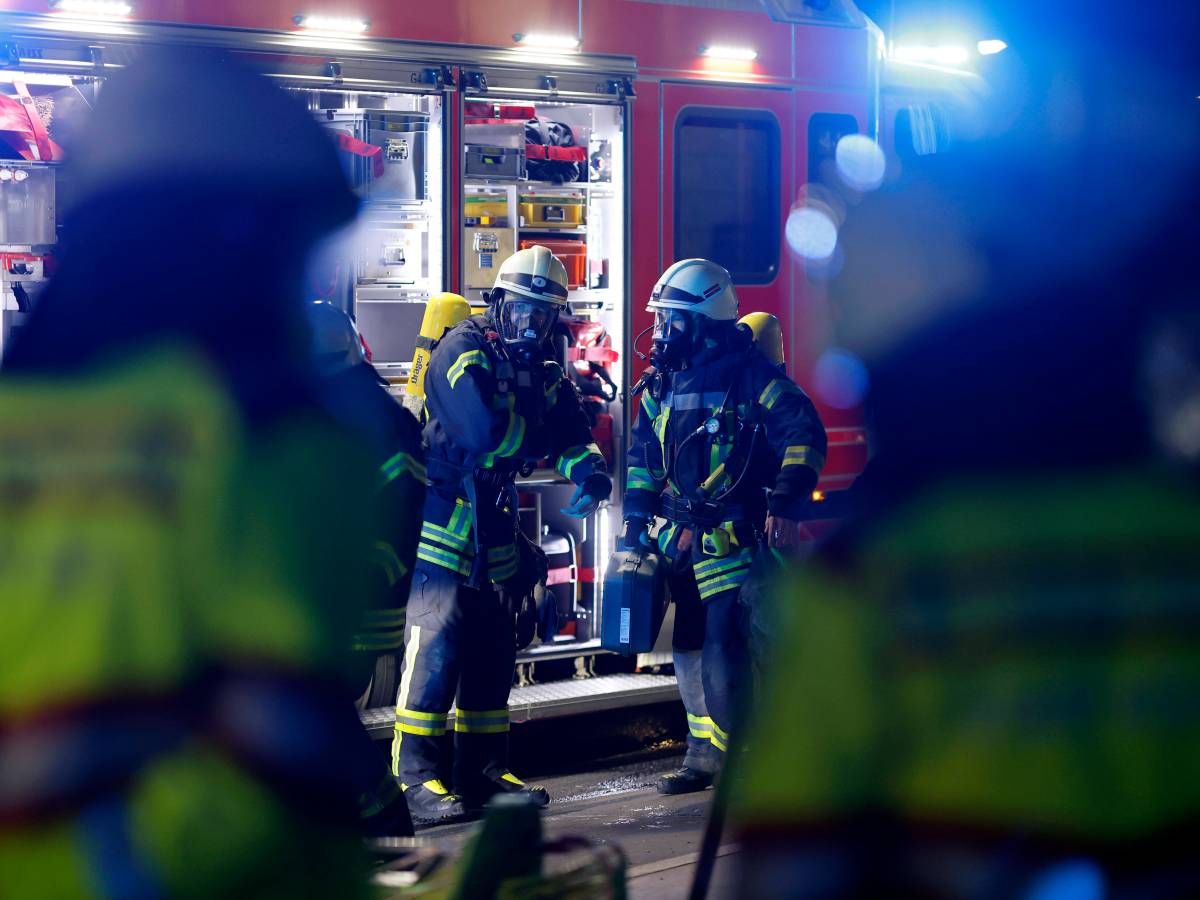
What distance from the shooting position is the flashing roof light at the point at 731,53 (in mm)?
6805

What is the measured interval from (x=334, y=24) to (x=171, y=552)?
191 inches

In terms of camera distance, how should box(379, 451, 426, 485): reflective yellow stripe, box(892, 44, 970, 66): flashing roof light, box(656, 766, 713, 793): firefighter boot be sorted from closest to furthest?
box(379, 451, 426, 485): reflective yellow stripe, box(656, 766, 713, 793): firefighter boot, box(892, 44, 970, 66): flashing roof light

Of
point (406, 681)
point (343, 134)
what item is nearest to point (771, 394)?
point (406, 681)

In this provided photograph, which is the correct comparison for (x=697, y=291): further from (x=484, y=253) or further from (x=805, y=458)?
(x=484, y=253)

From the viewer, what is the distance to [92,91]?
5.54 meters

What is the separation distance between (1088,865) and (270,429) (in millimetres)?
862

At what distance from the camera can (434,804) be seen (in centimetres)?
552

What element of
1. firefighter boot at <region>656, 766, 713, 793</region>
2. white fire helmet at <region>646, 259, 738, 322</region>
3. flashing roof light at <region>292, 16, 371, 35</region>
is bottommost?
firefighter boot at <region>656, 766, 713, 793</region>

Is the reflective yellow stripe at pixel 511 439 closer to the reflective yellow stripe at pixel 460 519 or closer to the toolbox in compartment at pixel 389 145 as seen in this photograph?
the reflective yellow stripe at pixel 460 519

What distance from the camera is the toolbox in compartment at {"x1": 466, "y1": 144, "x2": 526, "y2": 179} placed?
648cm

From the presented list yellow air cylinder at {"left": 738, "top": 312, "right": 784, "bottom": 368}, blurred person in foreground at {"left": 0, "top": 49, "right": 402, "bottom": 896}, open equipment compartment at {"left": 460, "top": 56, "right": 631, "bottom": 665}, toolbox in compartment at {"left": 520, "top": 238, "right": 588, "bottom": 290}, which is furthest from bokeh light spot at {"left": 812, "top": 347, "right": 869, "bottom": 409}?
blurred person in foreground at {"left": 0, "top": 49, "right": 402, "bottom": 896}

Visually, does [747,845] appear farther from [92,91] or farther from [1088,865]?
[92,91]

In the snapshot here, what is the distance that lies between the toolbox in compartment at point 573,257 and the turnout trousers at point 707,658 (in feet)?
4.86

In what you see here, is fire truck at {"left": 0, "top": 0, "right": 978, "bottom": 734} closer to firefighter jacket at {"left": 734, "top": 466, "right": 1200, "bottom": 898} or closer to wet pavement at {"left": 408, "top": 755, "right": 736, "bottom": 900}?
wet pavement at {"left": 408, "top": 755, "right": 736, "bottom": 900}
